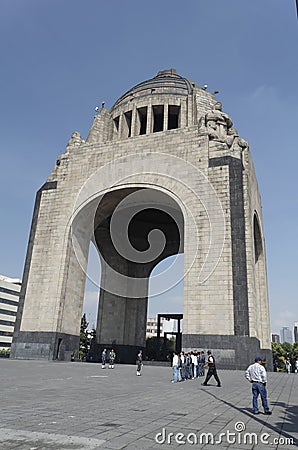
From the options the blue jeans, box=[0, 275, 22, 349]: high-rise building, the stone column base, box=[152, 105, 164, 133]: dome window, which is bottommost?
the blue jeans

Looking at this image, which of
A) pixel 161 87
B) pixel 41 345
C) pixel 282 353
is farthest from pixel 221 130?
pixel 282 353

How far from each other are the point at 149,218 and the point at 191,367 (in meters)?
18.4

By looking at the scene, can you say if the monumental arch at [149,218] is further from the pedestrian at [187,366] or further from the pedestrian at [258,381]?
the pedestrian at [258,381]

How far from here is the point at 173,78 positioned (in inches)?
1216

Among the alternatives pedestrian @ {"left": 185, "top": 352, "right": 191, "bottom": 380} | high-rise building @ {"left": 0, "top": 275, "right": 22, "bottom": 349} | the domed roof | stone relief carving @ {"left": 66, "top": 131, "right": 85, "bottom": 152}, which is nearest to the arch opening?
stone relief carving @ {"left": 66, "top": 131, "right": 85, "bottom": 152}

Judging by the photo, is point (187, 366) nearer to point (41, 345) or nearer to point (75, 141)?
point (41, 345)

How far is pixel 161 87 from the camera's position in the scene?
29.0 metres
